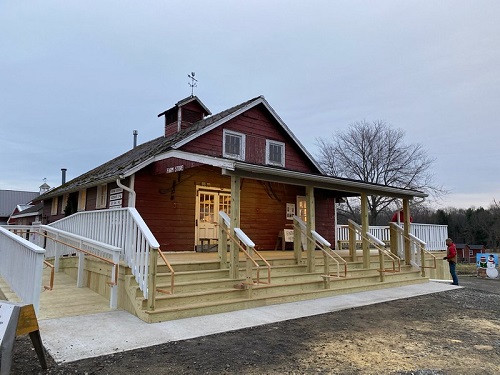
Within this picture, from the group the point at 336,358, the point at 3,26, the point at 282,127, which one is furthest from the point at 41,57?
the point at 336,358

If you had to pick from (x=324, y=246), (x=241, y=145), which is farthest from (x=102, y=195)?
(x=324, y=246)

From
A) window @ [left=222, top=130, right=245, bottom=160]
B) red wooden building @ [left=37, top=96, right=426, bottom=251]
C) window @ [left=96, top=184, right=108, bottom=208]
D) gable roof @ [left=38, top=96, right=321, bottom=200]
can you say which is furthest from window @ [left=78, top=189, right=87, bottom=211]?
window @ [left=222, top=130, right=245, bottom=160]

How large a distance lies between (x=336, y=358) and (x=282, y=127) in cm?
993

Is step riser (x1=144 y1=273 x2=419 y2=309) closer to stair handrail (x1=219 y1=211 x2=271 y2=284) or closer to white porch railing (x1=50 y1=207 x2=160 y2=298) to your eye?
stair handrail (x1=219 y1=211 x2=271 y2=284)

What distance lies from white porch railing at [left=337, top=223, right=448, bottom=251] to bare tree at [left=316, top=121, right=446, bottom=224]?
46.0ft

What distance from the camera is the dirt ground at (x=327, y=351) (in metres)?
3.71

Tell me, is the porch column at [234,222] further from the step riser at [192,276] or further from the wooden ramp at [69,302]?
the wooden ramp at [69,302]

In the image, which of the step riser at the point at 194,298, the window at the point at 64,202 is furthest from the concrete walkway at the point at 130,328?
the window at the point at 64,202

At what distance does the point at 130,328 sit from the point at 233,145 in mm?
7820

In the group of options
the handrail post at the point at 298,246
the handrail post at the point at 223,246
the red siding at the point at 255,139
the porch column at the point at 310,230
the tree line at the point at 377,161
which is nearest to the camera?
the handrail post at the point at 223,246

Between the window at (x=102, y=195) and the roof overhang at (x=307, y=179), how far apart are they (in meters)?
5.66

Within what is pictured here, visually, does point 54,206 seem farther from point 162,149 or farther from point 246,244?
point 246,244

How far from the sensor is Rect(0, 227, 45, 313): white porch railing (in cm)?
543

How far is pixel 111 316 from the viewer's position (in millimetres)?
5574
